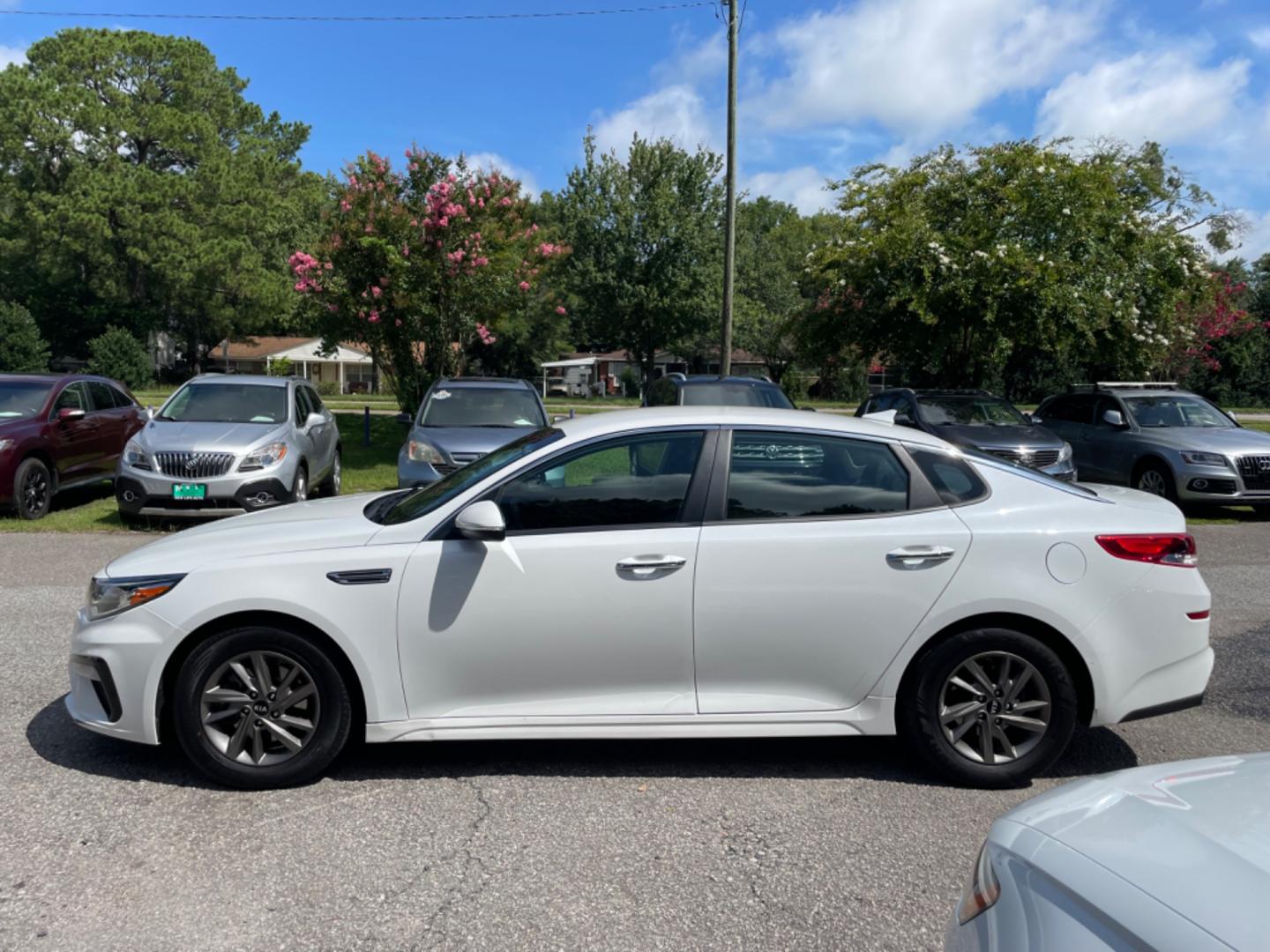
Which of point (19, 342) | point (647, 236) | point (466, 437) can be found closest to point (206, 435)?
point (466, 437)

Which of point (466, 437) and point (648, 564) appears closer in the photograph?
point (648, 564)

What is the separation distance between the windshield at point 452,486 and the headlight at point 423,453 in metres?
5.85

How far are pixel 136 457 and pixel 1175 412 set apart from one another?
13.1 m

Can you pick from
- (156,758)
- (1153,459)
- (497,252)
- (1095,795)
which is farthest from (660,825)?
(497,252)

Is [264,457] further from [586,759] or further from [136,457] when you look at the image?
[586,759]

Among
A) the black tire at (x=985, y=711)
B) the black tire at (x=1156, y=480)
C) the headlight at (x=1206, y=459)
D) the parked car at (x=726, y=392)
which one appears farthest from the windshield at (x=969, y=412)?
the black tire at (x=985, y=711)

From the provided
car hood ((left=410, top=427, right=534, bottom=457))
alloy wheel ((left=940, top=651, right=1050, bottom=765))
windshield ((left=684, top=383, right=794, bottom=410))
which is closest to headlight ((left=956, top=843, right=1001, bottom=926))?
alloy wheel ((left=940, top=651, right=1050, bottom=765))

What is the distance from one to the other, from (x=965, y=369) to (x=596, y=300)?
948 inches

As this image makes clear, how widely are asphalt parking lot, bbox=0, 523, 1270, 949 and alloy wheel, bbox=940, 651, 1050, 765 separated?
0.26 metres

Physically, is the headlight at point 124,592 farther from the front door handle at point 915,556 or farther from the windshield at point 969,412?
the windshield at point 969,412

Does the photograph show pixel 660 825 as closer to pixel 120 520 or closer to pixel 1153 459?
pixel 120 520

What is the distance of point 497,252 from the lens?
17.4 m

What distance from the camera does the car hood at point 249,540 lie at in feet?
13.3

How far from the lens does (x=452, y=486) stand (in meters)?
4.38
